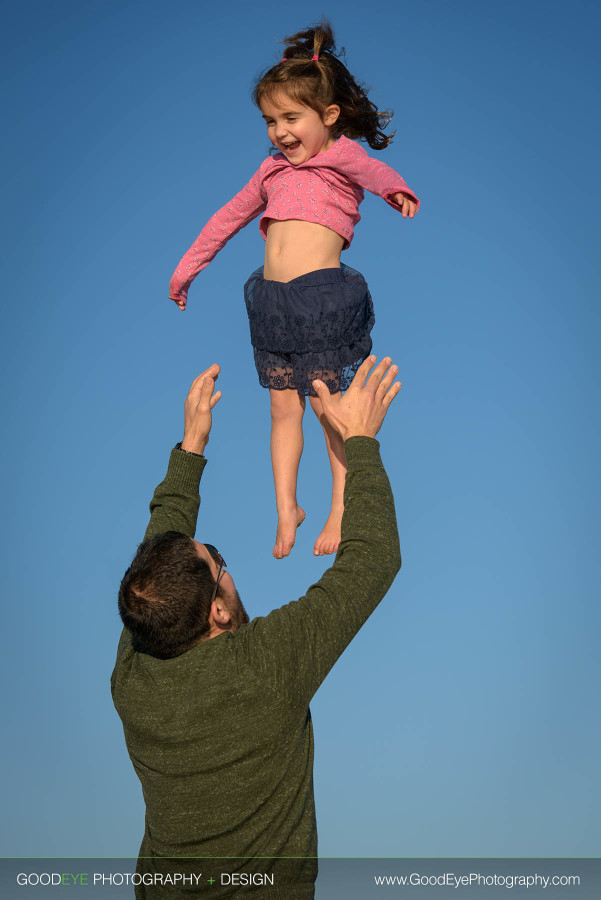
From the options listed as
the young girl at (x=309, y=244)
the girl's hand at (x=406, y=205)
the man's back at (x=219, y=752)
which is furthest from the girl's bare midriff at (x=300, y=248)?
the man's back at (x=219, y=752)

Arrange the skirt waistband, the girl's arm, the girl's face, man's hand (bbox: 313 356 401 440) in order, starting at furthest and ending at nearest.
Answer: the girl's arm < the skirt waistband < the girl's face < man's hand (bbox: 313 356 401 440)

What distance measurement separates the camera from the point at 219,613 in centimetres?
230

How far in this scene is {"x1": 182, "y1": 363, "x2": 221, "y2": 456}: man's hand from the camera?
2.97 meters

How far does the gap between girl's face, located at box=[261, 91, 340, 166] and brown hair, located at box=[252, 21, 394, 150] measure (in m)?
0.02

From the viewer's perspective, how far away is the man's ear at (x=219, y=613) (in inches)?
89.7

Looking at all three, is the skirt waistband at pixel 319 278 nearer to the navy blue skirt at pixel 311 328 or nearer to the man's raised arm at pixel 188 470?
the navy blue skirt at pixel 311 328

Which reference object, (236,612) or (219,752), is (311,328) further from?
(219,752)

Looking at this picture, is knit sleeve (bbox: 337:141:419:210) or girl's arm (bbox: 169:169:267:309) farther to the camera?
girl's arm (bbox: 169:169:267:309)

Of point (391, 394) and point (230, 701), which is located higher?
point (391, 394)

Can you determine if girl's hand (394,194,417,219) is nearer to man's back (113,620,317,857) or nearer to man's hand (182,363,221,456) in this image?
man's hand (182,363,221,456)

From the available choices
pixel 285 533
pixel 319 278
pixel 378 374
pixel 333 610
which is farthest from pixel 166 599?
pixel 319 278

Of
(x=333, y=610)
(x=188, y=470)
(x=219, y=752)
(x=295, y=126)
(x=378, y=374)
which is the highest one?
(x=295, y=126)

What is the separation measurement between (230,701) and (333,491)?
1.41 m

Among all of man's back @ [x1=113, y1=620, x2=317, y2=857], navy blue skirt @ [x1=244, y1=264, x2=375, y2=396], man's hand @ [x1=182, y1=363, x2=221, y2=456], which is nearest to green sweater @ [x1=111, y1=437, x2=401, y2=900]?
man's back @ [x1=113, y1=620, x2=317, y2=857]
